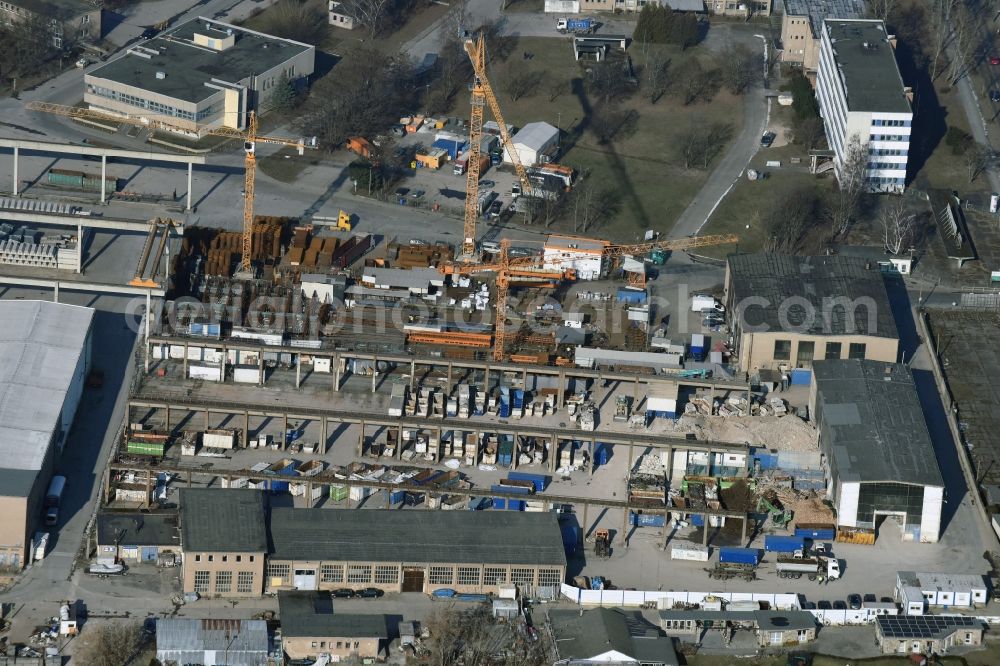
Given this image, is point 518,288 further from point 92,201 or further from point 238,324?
point 92,201

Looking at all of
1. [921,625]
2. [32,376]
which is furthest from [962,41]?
[32,376]

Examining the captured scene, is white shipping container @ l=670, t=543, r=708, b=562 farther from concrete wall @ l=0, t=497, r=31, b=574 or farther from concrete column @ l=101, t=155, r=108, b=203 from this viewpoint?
concrete column @ l=101, t=155, r=108, b=203

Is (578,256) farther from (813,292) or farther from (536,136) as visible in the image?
(536,136)

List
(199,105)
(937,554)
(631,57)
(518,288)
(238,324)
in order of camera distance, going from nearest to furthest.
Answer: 1. (937,554)
2. (238,324)
3. (518,288)
4. (199,105)
5. (631,57)

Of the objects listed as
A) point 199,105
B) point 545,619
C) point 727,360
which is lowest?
point 545,619

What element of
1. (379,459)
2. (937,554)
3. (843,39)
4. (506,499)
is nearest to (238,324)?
(379,459)

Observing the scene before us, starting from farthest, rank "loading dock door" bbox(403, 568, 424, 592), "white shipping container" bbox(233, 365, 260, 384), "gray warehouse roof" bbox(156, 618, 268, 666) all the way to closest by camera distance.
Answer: "white shipping container" bbox(233, 365, 260, 384) → "loading dock door" bbox(403, 568, 424, 592) → "gray warehouse roof" bbox(156, 618, 268, 666)

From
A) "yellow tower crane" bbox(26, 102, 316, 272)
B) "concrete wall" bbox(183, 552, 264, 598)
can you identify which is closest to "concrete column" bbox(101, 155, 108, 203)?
"yellow tower crane" bbox(26, 102, 316, 272)
